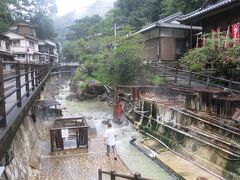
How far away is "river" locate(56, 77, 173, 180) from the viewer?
1199 cm

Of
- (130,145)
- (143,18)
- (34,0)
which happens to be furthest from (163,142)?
(34,0)

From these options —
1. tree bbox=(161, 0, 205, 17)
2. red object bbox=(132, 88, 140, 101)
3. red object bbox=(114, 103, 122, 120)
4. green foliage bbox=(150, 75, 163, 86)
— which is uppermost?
tree bbox=(161, 0, 205, 17)

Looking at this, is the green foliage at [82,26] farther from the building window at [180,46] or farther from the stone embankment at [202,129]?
the stone embankment at [202,129]

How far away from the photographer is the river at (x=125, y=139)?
12.0 metres

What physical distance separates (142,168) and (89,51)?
32.1 m

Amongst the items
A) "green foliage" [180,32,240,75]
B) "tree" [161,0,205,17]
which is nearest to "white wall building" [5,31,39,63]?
"tree" [161,0,205,17]

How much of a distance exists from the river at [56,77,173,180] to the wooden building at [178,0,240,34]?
8.75 m

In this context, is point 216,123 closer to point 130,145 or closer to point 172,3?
point 130,145

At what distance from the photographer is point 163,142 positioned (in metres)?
14.8

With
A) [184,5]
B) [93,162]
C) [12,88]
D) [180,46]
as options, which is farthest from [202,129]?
[184,5]

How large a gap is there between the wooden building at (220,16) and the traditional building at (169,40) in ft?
17.0

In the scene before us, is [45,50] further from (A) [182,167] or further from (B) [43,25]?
(A) [182,167]

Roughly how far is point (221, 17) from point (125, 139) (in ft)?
33.7

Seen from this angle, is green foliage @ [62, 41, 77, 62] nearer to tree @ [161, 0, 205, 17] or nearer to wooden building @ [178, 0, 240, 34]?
tree @ [161, 0, 205, 17]
